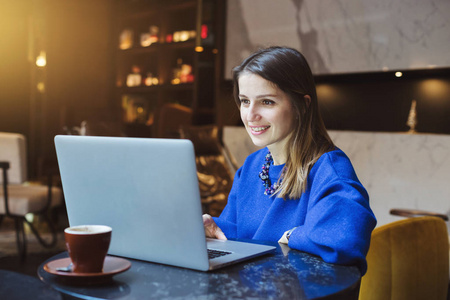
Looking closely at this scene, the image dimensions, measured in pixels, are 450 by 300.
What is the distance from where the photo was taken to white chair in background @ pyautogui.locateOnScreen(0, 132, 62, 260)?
3.61m

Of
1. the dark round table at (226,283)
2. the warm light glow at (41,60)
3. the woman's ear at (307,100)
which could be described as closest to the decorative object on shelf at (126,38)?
the warm light glow at (41,60)

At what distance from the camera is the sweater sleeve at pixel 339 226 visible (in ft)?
3.06

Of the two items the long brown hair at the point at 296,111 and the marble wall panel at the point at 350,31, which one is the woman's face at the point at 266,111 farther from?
the marble wall panel at the point at 350,31

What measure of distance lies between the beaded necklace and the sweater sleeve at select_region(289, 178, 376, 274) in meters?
0.22

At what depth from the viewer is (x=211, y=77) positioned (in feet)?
17.6

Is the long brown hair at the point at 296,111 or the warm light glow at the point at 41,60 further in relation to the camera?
the warm light glow at the point at 41,60

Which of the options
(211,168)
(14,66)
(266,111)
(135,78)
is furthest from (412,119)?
(14,66)

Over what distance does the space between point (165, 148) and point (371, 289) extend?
0.84 metres

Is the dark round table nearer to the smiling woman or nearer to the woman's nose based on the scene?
the smiling woman

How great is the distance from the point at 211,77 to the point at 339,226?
4503 millimetres

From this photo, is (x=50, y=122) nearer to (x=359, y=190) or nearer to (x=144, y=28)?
(x=144, y=28)

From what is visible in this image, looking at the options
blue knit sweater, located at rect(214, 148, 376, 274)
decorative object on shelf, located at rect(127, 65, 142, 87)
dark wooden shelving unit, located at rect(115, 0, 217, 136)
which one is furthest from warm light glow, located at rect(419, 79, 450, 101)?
decorative object on shelf, located at rect(127, 65, 142, 87)

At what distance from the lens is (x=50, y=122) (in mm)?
6148

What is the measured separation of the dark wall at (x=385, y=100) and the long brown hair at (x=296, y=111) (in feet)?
7.64
